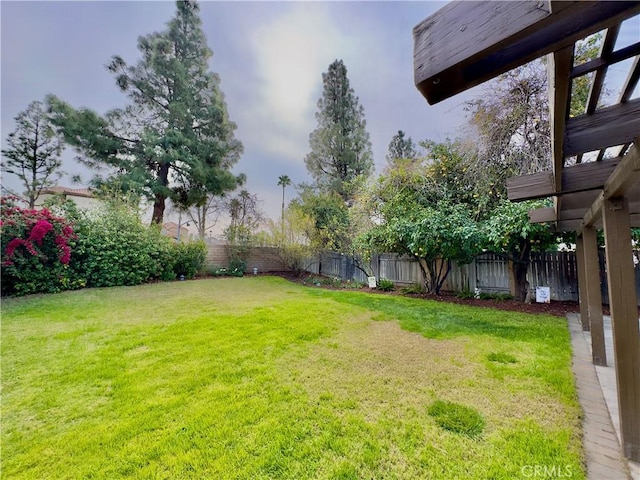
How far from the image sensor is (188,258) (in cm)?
1103

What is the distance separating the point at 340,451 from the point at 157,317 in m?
4.74

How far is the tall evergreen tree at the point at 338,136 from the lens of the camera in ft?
59.8

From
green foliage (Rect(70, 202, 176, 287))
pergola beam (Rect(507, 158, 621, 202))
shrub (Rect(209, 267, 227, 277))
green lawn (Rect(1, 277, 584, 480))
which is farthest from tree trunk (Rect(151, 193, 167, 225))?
pergola beam (Rect(507, 158, 621, 202))

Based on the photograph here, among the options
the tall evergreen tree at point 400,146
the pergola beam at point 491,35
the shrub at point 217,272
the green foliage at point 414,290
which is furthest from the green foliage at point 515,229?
the tall evergreen tree at point 400,146

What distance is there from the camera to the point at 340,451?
73.9 inches

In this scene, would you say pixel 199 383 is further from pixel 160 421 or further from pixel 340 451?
pixel 340 451

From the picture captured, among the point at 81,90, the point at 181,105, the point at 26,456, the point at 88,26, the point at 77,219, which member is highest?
the point at 181,105

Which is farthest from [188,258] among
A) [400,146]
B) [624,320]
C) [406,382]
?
[400,146]

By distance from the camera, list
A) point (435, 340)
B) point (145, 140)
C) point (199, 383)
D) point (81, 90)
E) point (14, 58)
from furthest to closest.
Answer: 1. point (145, 140)
2. point (81, 90)
3. point (14, 58)
4. point (435, 340)
5. point (199, 383)

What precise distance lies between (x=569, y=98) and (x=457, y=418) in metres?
2.35

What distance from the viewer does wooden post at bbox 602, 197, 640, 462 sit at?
1.84 metres

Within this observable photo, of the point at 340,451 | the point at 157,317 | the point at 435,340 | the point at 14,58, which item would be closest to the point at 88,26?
the point at 14,58

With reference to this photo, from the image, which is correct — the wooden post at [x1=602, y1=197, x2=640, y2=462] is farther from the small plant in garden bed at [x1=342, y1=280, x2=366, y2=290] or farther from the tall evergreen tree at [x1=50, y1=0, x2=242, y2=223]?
the tall evergreen tree at [x1=50, y1=0, x2=242, y2=223]

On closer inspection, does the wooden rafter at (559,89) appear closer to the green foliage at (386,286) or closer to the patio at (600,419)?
the patio at (600,419)
